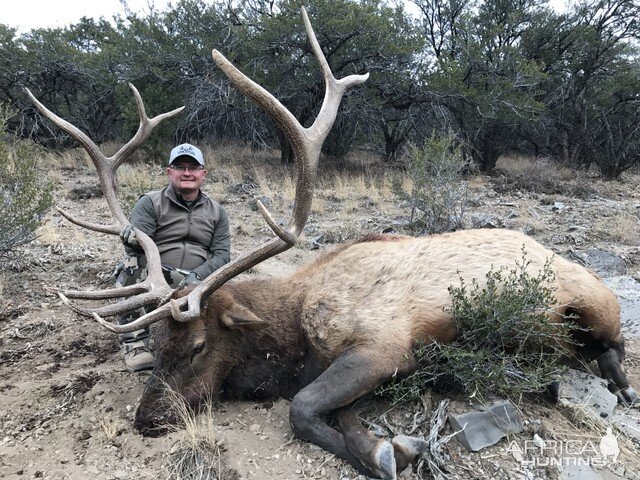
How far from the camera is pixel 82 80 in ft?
55.5

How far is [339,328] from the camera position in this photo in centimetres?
308

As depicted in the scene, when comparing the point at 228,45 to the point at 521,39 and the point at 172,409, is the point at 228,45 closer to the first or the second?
the point at 521,39

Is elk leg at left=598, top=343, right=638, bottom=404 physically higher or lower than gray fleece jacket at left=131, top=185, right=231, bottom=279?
lower

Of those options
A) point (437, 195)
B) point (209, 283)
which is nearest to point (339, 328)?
point (209, 283)

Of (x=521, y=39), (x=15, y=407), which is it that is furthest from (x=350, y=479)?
(x=521, y=39)

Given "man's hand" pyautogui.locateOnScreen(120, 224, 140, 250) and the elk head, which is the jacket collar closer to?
"man's hand" pyautogui.locateOnScreen(120, 224, 140, 250)

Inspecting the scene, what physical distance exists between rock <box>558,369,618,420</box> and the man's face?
3.37 metres

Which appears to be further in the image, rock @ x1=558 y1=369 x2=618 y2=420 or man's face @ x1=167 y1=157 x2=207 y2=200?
man's face @ x1=167 y1=157 x2=207 y2=200

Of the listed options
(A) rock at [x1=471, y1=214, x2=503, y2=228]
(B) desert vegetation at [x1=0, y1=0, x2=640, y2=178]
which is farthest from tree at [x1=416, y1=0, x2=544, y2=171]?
(A) rock at [x1=471, y1=214, x2=503, y2=228]

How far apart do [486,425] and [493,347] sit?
596mm

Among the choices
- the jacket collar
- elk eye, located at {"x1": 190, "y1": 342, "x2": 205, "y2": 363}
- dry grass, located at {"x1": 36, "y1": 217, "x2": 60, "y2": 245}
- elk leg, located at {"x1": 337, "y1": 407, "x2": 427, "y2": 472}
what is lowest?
elk leg, located at {"x1": 337, "y1": 407, "x2": 427, "y2": 472}

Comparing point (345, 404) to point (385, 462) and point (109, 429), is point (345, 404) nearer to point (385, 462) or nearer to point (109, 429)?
point (385, 462)

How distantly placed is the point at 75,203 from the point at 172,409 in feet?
25.9

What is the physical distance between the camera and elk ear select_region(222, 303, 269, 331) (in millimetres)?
3126
